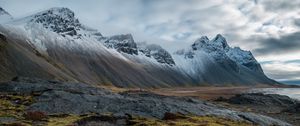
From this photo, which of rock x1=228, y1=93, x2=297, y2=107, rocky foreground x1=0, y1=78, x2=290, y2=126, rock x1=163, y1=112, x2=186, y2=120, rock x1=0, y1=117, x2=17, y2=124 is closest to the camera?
rock x1=0, y1=117, x2=17, y2=124

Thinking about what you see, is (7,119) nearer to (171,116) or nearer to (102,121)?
(102,121)

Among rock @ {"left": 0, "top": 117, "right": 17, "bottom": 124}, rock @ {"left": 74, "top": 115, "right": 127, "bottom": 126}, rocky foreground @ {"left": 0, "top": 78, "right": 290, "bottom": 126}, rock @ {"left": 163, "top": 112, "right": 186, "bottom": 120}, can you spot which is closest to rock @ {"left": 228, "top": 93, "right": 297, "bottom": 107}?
rocky foreground @ {"left": 0, "top": 78, "right": 290, "bottom": 126}

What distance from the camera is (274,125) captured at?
7244 centimetres

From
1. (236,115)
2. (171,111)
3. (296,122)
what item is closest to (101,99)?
(171,111)

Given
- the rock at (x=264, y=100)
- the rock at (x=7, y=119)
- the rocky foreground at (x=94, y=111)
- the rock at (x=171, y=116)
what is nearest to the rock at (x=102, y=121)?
the rocky foreground at (x=94, y=111)

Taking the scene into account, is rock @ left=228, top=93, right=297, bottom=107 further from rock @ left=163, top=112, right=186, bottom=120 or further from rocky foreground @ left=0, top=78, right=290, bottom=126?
rock @ left=163, top=112, right=186, bottom=120

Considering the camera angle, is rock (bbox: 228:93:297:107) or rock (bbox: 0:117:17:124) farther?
rock (bbox: 228:93:297:107)

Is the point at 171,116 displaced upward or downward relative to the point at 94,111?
downward

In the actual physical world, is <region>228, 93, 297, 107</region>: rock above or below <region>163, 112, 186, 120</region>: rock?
above

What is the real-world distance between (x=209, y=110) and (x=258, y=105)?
70.8 m

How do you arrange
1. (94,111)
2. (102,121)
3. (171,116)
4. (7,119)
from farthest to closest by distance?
(94,111)
(171,116)
(102,121)
(7,119)

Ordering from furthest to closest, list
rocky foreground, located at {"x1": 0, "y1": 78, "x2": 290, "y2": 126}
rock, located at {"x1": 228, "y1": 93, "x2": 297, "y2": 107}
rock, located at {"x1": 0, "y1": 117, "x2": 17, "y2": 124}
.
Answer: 1. rock, located at {"x1": 228, "y1": 93, "x2": 297, "y2": 107}
2. rocky foreground, located at {"x1": 0, "y1": 78, "x2": 290, "y2": 126}
3. rock, located at {"x1": 0, "y1": 117, "x2": 17, "y2": 124}

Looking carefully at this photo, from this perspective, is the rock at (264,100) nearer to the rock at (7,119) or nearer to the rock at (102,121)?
the rock at (102,121)

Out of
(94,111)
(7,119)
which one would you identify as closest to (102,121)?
(94,111)
